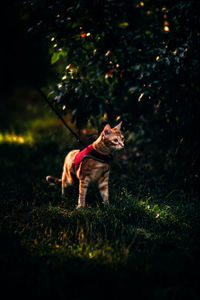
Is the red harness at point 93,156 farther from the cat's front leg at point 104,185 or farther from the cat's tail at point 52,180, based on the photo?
the cat's tail at point 52,180

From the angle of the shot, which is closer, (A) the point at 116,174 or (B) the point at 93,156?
(B) the point at 93,156

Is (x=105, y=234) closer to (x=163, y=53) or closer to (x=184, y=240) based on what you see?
(x=184, y=240)

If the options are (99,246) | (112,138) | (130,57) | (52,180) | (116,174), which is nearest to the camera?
(99,246)

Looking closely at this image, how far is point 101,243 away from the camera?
269 centimetres

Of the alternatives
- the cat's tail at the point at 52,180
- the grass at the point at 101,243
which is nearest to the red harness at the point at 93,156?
the grass at the point at 101,243

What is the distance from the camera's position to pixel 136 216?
3369 mm

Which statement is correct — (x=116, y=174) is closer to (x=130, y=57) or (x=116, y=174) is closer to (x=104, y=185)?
(x=104, y=185)

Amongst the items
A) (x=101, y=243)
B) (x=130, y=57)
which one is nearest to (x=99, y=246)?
(x=101, y=243)

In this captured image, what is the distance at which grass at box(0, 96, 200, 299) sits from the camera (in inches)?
Answer: 82.3

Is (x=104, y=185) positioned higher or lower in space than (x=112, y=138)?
lower

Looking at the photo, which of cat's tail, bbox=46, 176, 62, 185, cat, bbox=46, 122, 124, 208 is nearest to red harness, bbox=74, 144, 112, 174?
cat, bbox=46, 122, 124, 208

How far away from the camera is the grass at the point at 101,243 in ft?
6.86

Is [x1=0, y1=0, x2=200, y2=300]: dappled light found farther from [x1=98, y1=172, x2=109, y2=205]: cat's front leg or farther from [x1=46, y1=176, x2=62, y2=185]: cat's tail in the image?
[x1=98, y1=172, x2=109, y2=205]: cat's front leg

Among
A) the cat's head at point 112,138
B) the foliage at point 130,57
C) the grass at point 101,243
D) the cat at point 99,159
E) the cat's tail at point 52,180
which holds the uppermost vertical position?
the foliage at point 130,57
